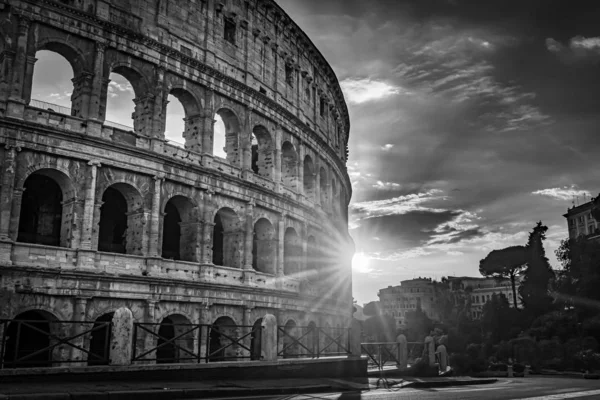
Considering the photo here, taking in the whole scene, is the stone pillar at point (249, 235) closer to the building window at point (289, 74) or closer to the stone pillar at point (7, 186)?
the building window at point (289, 74)

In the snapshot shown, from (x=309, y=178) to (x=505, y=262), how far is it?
57.6 meters

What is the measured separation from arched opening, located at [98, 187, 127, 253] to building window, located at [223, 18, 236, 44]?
8.29m

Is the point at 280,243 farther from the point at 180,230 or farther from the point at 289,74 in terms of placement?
the point at 289,74

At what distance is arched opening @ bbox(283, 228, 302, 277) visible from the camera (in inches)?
1068

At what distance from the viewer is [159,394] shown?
1018cm

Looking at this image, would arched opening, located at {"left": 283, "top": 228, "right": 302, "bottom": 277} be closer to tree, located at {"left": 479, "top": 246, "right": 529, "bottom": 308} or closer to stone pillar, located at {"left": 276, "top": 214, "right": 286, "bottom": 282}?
stone pillar, located at {"left": 276, "top": 214, "right": 286, "bottom": 282}

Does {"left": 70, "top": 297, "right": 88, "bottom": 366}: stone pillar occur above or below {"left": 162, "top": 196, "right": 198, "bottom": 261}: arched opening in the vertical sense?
below

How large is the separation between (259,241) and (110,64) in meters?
9.85

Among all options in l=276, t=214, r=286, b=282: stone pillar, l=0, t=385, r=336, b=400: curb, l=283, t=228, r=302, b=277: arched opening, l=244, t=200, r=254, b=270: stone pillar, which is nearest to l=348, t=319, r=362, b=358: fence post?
l=0, t=385, r=336, b=400: curb

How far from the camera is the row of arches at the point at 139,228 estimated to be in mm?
18641

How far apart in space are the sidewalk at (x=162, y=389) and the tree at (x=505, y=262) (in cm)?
6977

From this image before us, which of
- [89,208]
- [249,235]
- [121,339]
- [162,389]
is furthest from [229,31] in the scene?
[162,389]

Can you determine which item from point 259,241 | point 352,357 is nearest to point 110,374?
point 352,357

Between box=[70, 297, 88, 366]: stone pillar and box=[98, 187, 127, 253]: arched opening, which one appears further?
box=[98, 187, 127, 253]: arched opening
